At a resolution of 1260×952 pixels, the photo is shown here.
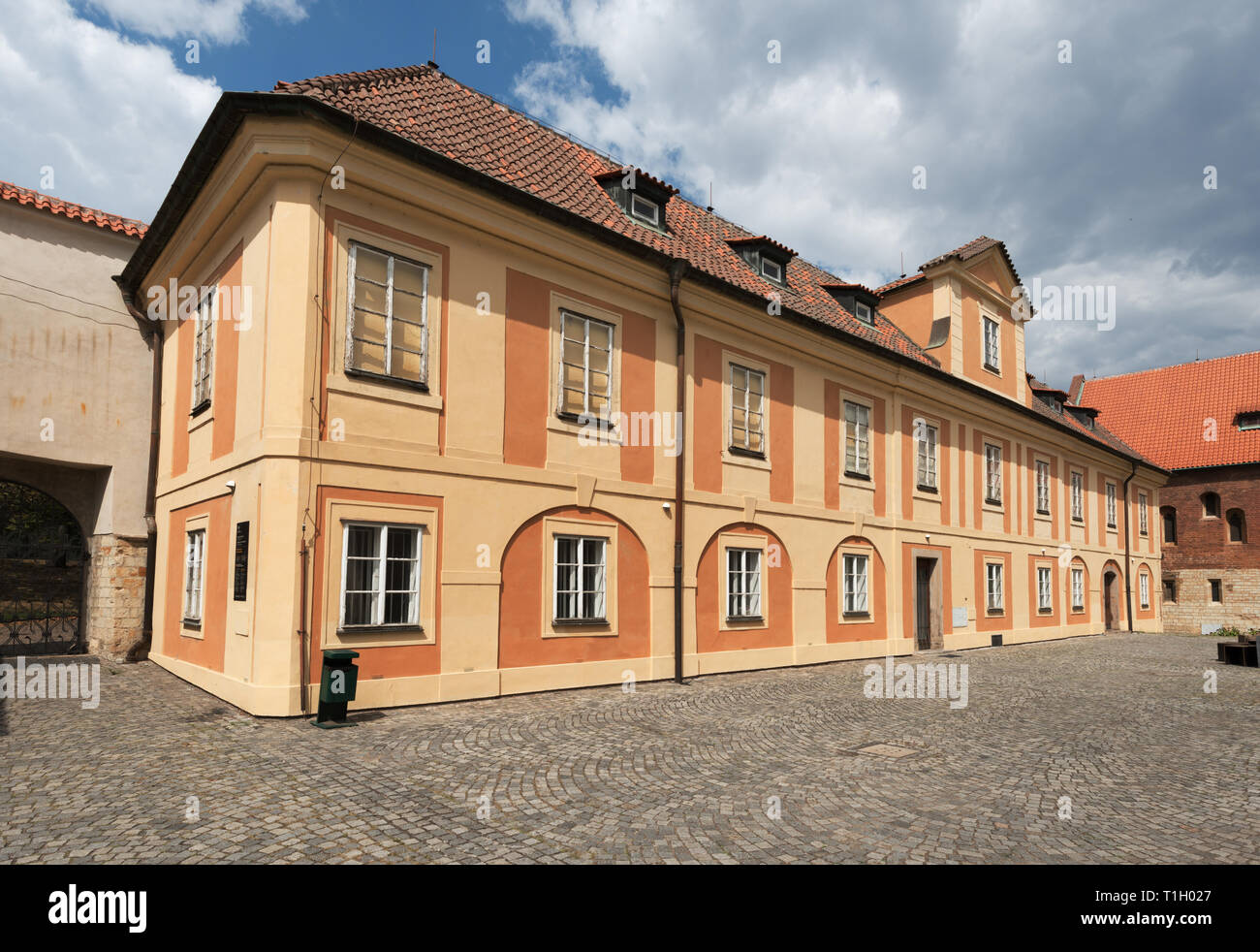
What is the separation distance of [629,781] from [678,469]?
7.74 metres

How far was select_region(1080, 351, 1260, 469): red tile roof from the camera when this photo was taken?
37.5 meters

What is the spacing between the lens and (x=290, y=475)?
9570mm

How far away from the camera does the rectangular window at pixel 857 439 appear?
18422mm

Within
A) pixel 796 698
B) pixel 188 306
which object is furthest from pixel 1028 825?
pixel 188 306

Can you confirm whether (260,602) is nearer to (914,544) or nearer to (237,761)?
(237,761)

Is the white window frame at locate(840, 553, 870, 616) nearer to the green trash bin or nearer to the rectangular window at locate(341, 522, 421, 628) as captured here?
the rectangular window at locate(341, 522, 421, 628)

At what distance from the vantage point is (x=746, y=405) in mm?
15875

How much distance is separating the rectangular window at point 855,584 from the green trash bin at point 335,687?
11.9 m

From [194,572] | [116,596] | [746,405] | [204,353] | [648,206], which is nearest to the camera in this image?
[194,572]

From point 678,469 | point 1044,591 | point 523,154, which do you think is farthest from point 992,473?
point 523,154

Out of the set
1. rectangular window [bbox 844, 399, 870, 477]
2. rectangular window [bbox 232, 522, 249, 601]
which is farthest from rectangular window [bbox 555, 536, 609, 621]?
rectangular window [bbox 844, 399, 870, 477]

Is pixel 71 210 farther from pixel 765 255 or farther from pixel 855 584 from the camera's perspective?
pixel 855 584

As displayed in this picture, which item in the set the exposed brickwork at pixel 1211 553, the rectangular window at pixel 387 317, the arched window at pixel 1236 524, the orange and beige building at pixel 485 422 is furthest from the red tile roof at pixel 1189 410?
the rectangular window at pixel 387 317

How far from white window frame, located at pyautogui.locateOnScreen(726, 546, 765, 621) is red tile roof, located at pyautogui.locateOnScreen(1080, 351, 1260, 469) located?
32305mm
